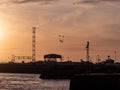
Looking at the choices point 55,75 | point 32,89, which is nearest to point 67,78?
point 55,75

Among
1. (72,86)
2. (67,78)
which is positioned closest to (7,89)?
(72,86)

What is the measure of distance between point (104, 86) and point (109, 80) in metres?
1.09

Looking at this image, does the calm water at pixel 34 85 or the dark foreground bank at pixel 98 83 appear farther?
the calm water at pixel 34 85

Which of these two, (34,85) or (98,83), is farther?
(34,85)

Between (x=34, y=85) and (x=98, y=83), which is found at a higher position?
(x=98, y=83)

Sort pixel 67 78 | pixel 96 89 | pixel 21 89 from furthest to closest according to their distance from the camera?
pixel 67 78 → pixel 21 89 → pixel 96 89

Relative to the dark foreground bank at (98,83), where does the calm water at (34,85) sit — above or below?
below

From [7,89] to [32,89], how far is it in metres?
4.42

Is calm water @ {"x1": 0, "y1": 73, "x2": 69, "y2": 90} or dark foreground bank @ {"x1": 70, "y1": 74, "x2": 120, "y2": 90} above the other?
dark foreground bank @ {"x1": 70, "y1": 74, "x2": 120, "y2": 90}

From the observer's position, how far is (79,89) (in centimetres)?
8006

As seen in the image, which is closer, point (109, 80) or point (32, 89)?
point (109, 80)

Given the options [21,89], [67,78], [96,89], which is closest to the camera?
[96,89]

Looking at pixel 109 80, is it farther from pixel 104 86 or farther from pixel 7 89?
pixel 7 89

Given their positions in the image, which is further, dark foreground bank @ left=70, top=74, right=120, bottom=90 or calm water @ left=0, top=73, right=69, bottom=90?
calm water @ left=0, top=73, right=69, bottom=90
